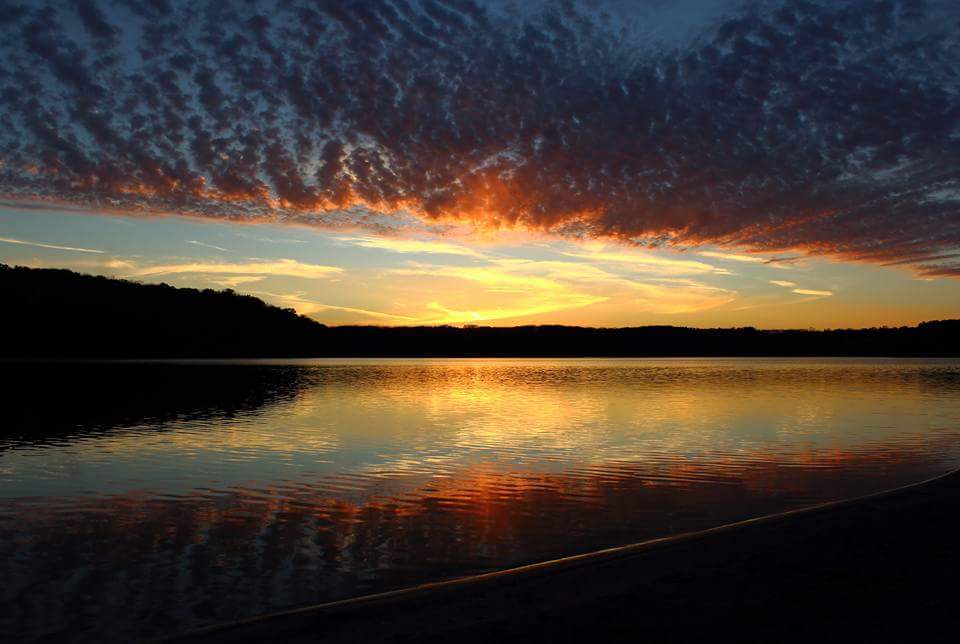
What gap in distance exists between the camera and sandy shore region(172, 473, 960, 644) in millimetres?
8148

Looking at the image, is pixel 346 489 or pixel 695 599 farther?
pixel 346 489

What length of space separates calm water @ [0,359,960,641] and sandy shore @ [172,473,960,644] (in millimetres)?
2089

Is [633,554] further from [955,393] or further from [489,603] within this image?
[955,393]

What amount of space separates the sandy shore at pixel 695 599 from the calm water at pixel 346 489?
2.09 meters

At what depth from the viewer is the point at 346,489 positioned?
68.7ft

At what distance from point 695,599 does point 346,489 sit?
13.7 metres

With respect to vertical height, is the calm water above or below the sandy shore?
below

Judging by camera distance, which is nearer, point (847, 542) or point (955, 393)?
point (847, 542)

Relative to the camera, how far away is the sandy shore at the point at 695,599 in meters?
8.15

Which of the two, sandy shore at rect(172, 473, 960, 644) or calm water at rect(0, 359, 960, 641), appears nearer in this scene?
sandy shore at rect(172, 473, 960, 644)

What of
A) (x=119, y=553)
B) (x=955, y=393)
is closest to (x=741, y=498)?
(x=119, y=553)

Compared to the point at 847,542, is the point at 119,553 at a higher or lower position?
lower

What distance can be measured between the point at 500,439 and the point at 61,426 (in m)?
22.7

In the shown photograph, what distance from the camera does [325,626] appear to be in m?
8.63
